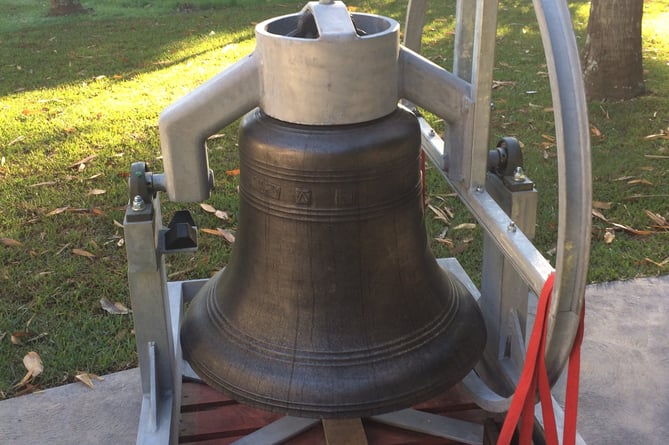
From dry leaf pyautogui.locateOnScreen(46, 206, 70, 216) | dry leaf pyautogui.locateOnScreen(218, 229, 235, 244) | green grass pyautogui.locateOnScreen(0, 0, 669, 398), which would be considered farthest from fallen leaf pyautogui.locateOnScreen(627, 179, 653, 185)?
dry leaf pyautogui.locateOnScreen(46, 206, 70, 216)

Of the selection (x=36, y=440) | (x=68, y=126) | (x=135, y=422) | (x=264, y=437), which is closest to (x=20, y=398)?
(x=36, y=440)

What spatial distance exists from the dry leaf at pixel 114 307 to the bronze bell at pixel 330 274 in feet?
5.27

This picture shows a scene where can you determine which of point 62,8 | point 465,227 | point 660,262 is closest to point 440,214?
point 465,227

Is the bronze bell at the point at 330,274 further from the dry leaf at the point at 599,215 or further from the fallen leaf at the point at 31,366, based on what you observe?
the dry leaf at the point at 599,215

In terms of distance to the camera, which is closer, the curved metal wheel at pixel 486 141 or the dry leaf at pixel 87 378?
the curved metal wheel at pixel 486 141

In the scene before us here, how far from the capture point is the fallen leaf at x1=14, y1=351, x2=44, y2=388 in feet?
10.0

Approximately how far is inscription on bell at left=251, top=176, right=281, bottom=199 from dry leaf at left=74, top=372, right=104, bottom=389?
1.63 meters

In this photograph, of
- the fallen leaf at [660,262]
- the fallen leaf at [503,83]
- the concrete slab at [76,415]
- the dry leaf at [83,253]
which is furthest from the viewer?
the fallen leaf at [503,83]

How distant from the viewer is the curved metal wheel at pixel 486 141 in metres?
1.30

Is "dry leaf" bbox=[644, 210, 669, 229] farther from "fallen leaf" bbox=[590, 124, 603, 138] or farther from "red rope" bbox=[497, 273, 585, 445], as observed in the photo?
"red rope" bbox=[497, 273, 585, 445]

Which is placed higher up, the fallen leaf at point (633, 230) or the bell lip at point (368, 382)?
the bell lip at point (368, 382)

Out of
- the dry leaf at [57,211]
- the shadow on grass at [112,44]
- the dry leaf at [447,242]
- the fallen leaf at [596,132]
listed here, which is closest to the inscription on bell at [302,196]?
the dry leaf at [447,242]

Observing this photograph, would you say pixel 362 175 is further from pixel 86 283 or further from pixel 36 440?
pixel 86 283

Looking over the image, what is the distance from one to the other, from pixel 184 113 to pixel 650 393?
2208 millimetres
